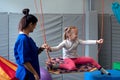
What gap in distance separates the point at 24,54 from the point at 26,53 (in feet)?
0.05

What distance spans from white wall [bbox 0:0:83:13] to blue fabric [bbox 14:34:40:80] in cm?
258

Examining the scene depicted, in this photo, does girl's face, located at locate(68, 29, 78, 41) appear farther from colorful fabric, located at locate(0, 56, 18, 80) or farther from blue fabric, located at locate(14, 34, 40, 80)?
blue fabric, located at locate(14, 34, 40, 80)

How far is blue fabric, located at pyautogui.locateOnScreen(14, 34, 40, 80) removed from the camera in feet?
5.15

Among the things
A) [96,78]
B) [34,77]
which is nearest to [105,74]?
[96,78]

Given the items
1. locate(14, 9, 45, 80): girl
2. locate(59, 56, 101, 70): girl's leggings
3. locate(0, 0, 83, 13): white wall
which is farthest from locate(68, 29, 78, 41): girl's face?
locate(0, 0, 83, 13): white wall

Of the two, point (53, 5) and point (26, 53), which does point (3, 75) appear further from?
point (53, 5)

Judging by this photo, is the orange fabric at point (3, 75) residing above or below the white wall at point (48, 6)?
below

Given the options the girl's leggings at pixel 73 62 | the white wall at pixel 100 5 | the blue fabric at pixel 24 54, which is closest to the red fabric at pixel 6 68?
the girl's leggings at pixel 73 62

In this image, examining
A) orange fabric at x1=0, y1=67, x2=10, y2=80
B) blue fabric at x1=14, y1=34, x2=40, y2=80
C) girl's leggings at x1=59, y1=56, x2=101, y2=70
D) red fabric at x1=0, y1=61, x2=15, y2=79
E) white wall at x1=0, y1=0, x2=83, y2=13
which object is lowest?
orange fabric at x1=0, y1=67, x2=10, y2=80

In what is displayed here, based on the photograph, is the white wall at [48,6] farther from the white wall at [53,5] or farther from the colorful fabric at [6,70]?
the colorful fabric at [6,70]

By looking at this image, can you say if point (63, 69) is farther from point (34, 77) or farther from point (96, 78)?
point (34, 77)

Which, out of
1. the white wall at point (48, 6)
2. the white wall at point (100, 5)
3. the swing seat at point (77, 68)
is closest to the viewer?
the swing seat at point (77, 68)

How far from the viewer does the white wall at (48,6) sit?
408 cm

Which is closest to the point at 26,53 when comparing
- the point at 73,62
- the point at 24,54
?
the point at 24,54
